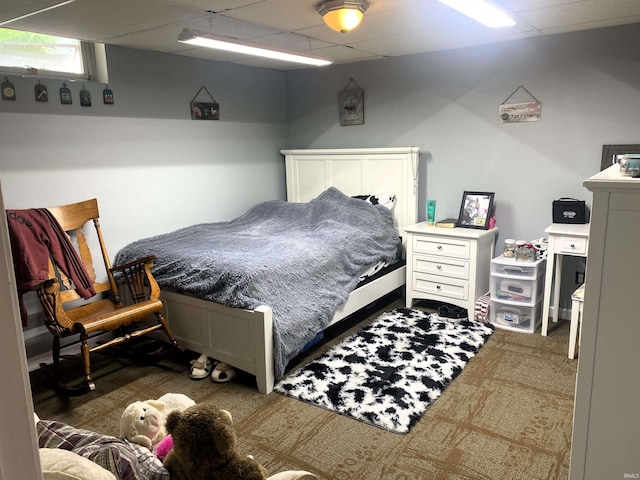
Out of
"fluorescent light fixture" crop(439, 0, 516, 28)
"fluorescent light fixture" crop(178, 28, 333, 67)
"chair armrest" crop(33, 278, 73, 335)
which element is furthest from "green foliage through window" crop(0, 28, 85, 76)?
"fluorescent light fixture" crop(439, 0, 516, 28)

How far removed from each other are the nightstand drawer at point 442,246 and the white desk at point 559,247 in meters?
0.61

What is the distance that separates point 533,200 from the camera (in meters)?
3.91

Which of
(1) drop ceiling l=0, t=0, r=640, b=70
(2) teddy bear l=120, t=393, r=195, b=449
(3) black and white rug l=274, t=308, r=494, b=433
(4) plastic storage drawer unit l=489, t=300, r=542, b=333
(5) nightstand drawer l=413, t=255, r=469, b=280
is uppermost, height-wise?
(1) drop ceiling l=0, t=0, r=640, b=70

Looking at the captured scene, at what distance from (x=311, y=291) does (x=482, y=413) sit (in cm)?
126

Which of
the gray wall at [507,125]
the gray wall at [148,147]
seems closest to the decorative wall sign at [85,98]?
the gray wall at [148,147]

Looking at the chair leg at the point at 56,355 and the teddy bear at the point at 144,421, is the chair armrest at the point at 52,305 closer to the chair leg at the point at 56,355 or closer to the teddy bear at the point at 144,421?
the chair leg at the point at 56,355

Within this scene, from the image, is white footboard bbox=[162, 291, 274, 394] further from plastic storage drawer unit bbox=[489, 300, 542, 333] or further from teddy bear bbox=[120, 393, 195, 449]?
plastic storage drawer unit bbox=[489, 300, 542, 333]

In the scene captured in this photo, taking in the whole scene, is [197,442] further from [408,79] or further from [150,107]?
[408,79]

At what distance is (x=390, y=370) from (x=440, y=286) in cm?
120

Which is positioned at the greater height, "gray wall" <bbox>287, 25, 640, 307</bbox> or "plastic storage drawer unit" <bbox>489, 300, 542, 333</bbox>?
"gray wall" <bbox>287, 25, 640, 307</bbox>

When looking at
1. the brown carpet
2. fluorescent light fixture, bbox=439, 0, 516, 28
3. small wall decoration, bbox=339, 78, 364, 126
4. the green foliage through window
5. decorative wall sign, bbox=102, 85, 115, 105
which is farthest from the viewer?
small wall decoration, bbox=339, 78, 364, 126

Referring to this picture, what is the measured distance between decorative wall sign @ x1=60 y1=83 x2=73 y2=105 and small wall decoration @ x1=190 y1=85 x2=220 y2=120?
105 centimetres

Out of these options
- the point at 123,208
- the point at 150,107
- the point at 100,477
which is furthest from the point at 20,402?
the point at 150,107

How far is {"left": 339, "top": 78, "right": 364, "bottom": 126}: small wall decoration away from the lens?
15.3 ft
